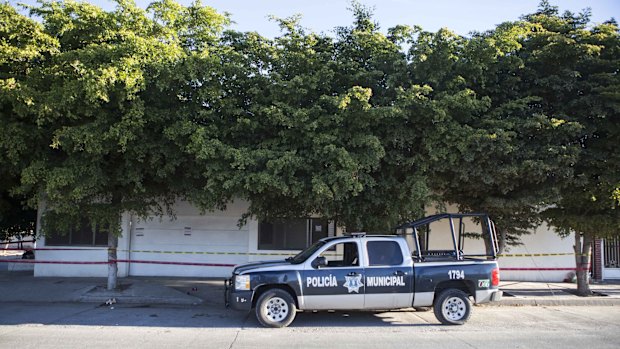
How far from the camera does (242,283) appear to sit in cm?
891

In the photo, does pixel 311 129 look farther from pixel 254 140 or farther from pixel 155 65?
pixel 155 65

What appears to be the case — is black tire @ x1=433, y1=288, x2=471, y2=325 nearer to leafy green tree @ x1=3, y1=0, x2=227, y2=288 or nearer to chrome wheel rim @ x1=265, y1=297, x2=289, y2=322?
chrome wheel rim @ x1=265, y1=297, x2=289, y2=322

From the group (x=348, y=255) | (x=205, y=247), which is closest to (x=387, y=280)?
(x=348, y=255)

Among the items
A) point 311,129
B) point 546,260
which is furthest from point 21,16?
point 546,260

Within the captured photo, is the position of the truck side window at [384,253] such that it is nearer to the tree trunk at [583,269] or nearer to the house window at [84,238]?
the tree trunk at [583,269]

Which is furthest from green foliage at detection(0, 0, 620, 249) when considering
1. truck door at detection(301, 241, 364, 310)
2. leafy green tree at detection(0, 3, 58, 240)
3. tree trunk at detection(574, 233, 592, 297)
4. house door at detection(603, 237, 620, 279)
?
house door at detection(603, 237, 620, 279)

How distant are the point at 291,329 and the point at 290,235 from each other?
23.9 ft

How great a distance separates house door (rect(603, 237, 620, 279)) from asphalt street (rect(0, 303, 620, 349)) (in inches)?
237

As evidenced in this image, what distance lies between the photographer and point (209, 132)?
416 inches

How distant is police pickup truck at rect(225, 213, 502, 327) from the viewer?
8.89 metres

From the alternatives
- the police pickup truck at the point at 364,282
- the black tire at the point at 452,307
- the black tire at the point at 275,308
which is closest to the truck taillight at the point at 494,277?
the police pickup truck at the point at 364,282

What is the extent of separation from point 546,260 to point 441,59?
888 cm

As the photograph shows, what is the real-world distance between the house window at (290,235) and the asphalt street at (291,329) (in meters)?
4.87

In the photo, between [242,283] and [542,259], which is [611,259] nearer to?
[542,259]
